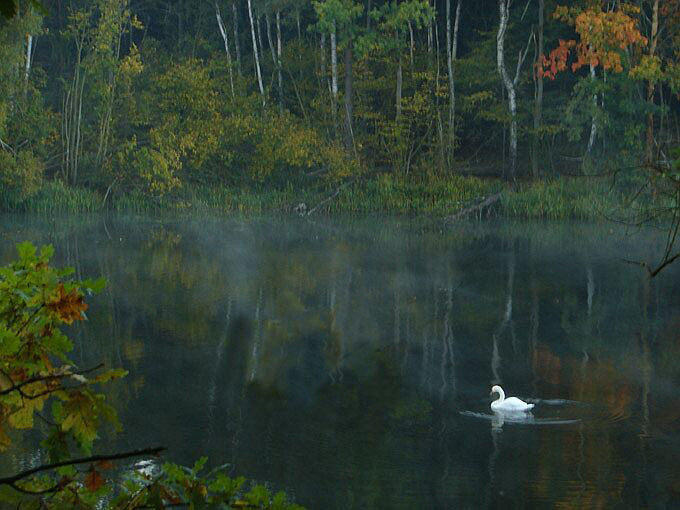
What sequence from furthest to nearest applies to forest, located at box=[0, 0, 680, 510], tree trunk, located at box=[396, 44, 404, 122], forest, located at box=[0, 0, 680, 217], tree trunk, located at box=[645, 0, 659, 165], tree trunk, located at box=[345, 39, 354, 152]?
A: tree trunk, located at box=[345, 39, 354, 152], tree trunk, located at box=[396, 44, 404, 122], forest, located at box=[0, 0, 680, 217], tree trunk, located at box=[645, 0, 659, 165], forest, located at box=[0, 0, 680, 510]

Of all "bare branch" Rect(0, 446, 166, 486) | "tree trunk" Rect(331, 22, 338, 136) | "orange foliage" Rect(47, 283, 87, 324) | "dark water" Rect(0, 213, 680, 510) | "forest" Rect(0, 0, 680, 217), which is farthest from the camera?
"tree trunk" Rect(331, 22, 338, 136)

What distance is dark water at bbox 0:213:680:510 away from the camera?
8383 mm

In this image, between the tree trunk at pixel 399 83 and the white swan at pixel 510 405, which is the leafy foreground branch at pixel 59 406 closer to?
the white swan at pixel 510 405

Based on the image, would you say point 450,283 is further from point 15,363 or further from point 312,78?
point 312,78

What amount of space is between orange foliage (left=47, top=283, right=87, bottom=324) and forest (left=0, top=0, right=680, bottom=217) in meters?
25.4

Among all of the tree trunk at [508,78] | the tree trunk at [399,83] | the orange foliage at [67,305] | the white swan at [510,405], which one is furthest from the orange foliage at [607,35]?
the orange foliage at [67,305]

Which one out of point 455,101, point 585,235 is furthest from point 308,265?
point 455,101

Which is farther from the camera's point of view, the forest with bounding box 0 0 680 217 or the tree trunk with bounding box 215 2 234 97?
the tree trunk with bounding box 215 2 234 97

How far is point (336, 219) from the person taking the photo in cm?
2925

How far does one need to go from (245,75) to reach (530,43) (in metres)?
9.12

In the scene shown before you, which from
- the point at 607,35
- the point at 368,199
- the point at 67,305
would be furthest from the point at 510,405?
the point at 368,199

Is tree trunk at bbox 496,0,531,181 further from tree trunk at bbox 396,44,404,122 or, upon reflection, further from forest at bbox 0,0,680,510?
tree trunk at bbox 396,44,404,122

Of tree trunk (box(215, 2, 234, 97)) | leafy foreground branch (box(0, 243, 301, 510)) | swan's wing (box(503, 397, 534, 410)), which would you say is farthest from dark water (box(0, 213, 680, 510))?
tree trunk (box(215, 2, 234, 97))

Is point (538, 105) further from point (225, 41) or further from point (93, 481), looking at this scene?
point (93, 481)
